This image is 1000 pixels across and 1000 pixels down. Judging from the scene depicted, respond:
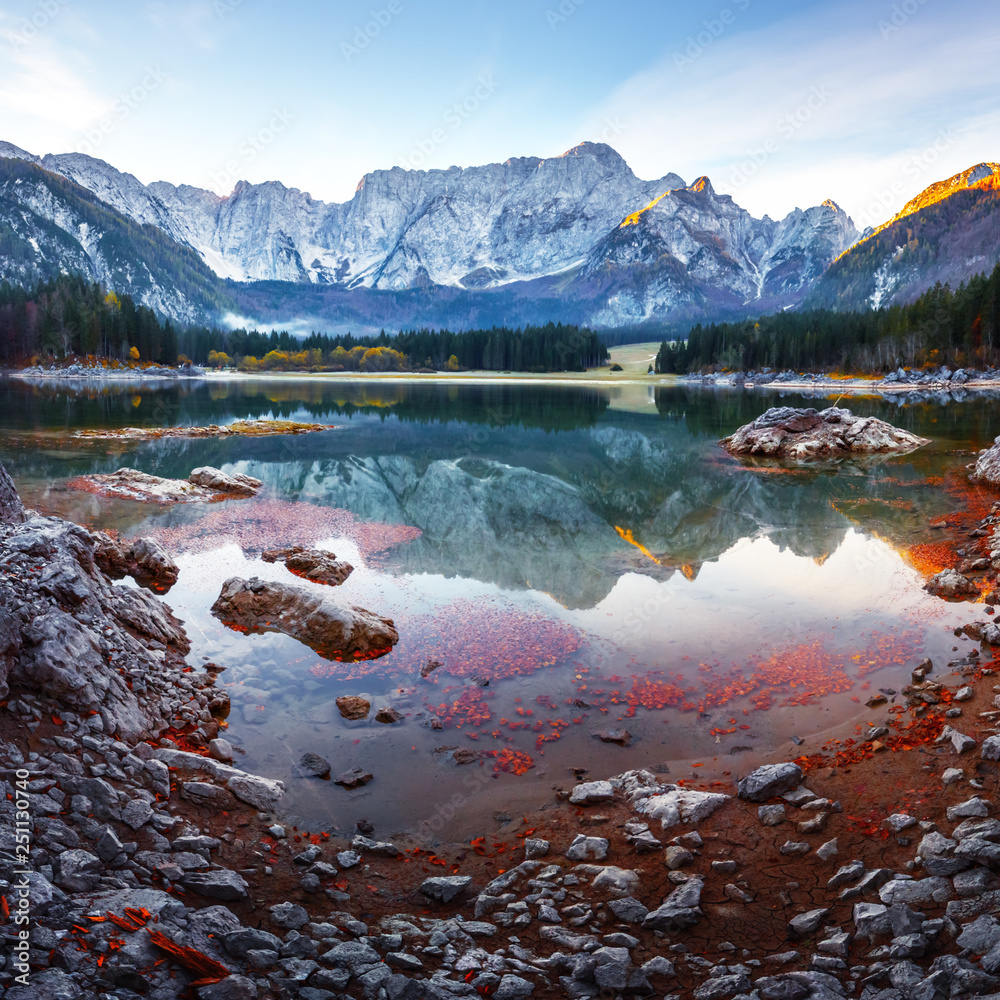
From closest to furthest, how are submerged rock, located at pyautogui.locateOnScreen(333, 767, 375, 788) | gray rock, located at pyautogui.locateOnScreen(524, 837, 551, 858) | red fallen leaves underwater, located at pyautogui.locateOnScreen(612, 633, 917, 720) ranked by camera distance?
gray rock, located at pyautogui.locateOnScreen(524, 837, 551, 858) < submerged rock, located at pyautogui.locateOnScreen(333, 767, 375, 788) < red fallen leaves underwater, located at pyautogui.locateOnScreen(612, 633, 917, 720)

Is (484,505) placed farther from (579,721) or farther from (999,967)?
(999,967)

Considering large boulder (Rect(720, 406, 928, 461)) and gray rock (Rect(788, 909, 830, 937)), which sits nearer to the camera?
gray rock (Rect(788, 909, 830, 937))

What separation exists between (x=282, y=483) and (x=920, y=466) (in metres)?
35.3

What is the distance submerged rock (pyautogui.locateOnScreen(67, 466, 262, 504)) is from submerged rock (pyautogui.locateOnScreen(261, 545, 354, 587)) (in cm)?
995

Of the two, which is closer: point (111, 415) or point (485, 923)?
point (485, 923)

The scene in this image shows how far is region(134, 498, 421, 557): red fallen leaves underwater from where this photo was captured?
2155 cm

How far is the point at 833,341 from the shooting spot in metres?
150

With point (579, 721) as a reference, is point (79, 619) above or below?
above

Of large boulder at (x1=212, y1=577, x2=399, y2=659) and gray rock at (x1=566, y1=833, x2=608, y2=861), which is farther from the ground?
large boulder at (x1=212, y1=577, x2=399, y2=659)

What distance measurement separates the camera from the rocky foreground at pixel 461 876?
201 inches

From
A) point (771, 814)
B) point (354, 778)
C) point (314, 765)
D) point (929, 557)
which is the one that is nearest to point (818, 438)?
point (929, 557)

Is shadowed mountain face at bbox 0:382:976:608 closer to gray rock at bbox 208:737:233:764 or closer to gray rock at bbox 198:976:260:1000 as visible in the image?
gray rock at bbox 208:737:233:764

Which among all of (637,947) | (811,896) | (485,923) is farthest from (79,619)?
(811,896)
